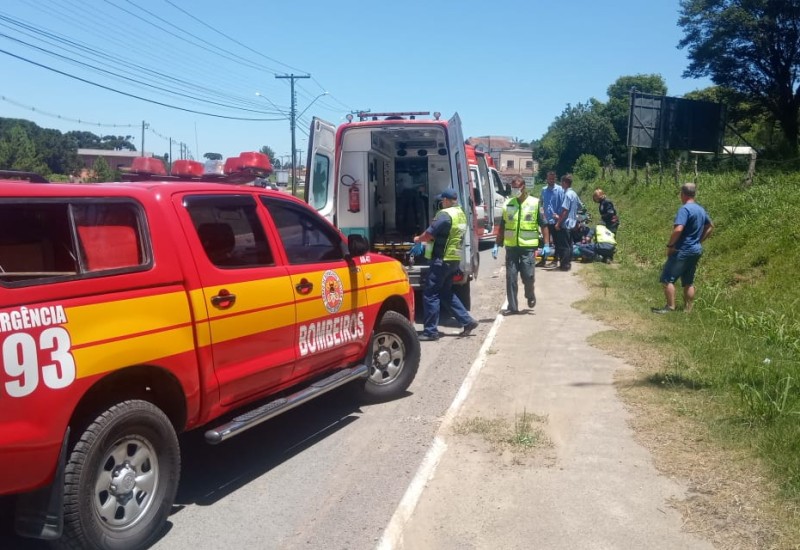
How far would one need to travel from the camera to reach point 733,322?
8.66 metres

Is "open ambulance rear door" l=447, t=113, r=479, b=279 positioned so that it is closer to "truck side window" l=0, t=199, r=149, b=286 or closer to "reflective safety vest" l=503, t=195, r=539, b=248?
"reflective safety vest" l=503, t=195, r=539, b=248

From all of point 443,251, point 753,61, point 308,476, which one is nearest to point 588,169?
point 753,61

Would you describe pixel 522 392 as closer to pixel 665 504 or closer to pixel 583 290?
pixel 665 504

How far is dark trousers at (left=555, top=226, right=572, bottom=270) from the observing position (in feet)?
49.7

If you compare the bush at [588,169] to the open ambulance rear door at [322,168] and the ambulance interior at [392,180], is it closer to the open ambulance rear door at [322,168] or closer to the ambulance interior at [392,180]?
the ambulance interior at [392,180]

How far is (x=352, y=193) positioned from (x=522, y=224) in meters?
2.53

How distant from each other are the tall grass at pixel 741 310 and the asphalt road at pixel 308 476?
2344 mm

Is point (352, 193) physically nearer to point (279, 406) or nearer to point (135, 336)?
point (279, 406)

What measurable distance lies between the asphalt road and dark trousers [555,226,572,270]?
8532 mm

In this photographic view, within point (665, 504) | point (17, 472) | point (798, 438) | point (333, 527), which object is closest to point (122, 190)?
point (17, 472)

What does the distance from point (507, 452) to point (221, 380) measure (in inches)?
84.7

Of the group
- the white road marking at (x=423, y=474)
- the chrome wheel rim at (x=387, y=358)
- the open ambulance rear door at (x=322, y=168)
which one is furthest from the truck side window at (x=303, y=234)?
the open ambulance rear door at (x=322, y=168)

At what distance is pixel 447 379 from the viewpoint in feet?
24.6

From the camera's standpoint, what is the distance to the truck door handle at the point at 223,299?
174 inches
